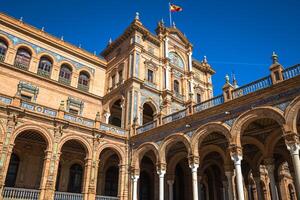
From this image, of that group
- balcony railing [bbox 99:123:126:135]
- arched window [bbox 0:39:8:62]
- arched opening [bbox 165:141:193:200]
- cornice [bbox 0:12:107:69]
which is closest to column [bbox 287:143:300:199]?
arched opening [bbox 165:141:193:200]

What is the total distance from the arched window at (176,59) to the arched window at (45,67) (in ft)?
40.6

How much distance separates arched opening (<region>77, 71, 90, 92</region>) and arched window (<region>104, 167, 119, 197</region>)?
806 centimetres

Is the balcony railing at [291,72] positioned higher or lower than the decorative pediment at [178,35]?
lower

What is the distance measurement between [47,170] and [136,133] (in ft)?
24.1

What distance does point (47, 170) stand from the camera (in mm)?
16188

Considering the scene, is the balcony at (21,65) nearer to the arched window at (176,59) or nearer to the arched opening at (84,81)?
the arched opening at (84,81)

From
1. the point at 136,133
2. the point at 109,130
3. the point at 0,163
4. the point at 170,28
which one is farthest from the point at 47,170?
the point at 170,28

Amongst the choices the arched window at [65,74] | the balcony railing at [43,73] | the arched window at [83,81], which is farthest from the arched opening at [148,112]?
the balcony railing at [43,73]

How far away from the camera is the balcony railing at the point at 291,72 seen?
42.5 ft

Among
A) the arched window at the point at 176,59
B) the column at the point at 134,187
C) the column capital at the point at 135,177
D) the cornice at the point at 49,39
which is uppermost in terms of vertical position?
the arched window at the point at 176,59

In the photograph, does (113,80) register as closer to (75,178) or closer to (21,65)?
(21,65)

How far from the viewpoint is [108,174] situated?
75.9ft

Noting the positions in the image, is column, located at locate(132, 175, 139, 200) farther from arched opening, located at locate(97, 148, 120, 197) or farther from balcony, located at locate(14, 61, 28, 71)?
balcony, located at locate(14, 61, 28, 71)

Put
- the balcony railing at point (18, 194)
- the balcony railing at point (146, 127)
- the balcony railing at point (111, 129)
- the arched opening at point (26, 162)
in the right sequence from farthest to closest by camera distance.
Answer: the balcony railing at point (111, 129)
the balcony railing at point (146, 127)
the arched opening at point (26, 162)
the balcony railing at point (18, 194)
